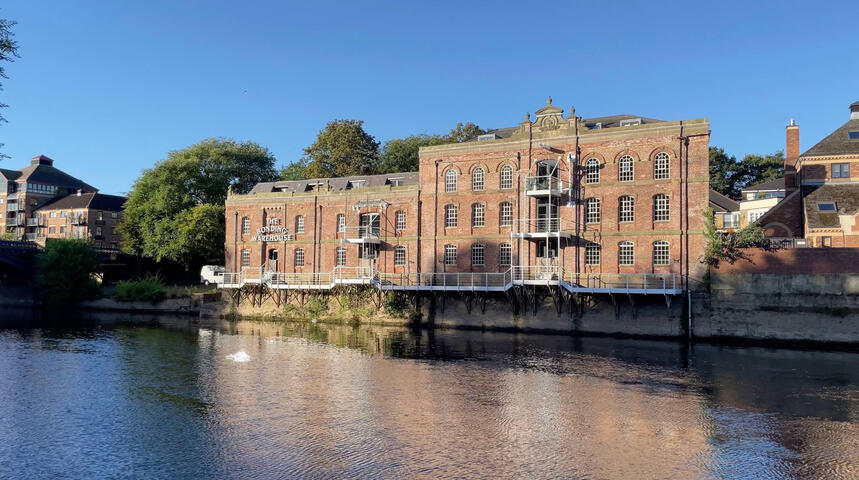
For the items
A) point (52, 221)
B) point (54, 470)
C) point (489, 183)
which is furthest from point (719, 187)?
point (52, 221)

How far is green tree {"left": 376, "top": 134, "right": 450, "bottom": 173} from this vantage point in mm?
72000

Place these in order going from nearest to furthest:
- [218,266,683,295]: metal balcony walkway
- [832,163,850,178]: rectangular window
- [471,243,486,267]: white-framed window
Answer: [218,266,683,295]: metal balcony walkway
[471,243,486,267]: white-framed window
[832,163,850,178]: rectangular window

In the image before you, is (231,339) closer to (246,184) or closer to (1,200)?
(246,184)

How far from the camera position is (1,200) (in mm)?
108875

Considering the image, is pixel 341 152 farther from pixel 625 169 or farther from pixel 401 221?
pixel 625 169

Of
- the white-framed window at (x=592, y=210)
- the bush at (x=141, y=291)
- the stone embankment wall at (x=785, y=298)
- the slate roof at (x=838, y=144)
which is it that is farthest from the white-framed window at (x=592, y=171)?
the bush at (x=141, y=291)

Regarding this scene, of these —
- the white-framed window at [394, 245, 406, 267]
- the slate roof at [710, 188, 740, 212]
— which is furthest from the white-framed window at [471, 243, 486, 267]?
the slate roof at [710, 188, 740, 212]

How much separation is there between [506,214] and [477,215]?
227cm

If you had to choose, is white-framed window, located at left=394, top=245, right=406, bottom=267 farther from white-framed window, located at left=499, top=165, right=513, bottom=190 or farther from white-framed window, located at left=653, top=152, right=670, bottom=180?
white-framed window, located at left=653, top=152, right=670, bottom=180

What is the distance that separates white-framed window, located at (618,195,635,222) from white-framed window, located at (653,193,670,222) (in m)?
1.37

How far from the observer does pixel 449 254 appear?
152 ft

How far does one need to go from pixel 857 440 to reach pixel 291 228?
4349 centimetres

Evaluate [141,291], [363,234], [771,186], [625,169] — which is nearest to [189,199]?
[141,291]

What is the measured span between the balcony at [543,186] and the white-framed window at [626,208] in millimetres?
4020
